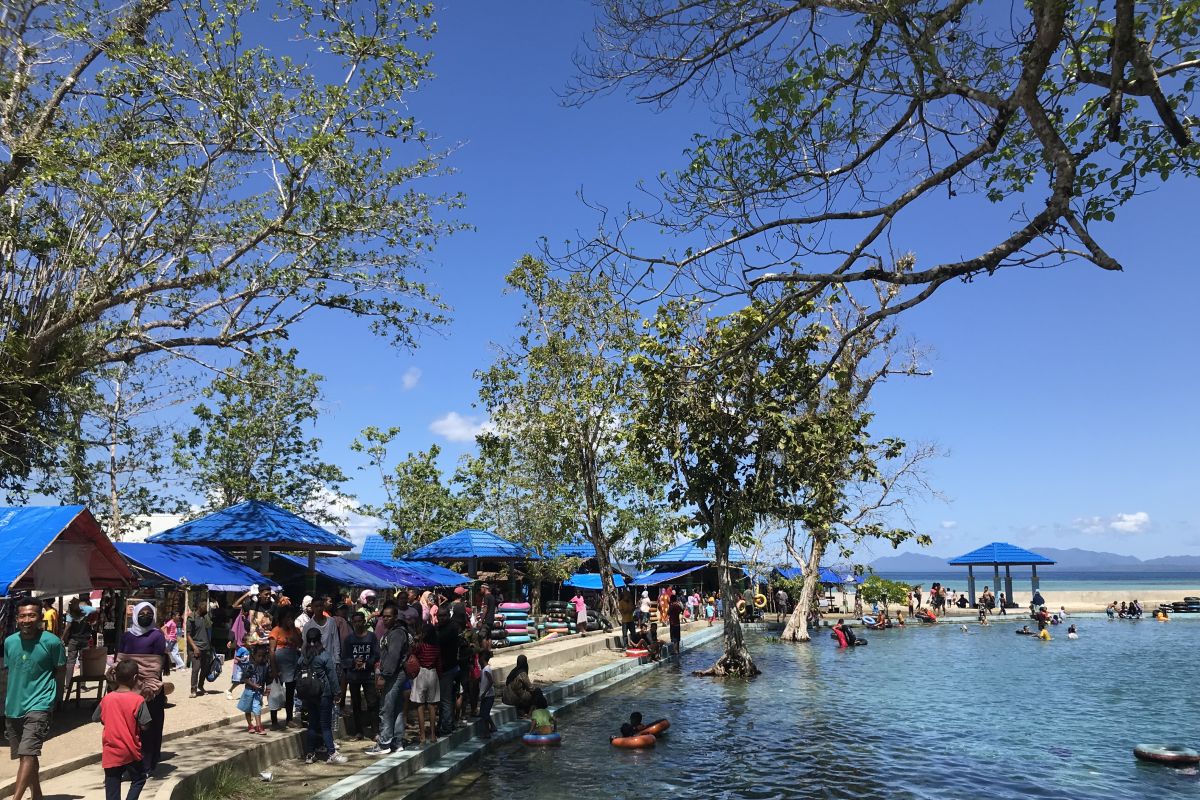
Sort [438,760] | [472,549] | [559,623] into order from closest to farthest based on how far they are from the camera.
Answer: [438,760] → [472,549] → [559,623]

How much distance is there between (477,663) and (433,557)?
16.4 metres

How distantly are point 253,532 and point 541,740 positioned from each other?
10654 millimetres

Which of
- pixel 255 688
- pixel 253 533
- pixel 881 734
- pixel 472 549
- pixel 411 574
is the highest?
pixel 253 533

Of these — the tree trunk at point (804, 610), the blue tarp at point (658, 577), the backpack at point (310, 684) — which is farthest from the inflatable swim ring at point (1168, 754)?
the blue tarp at point (658, 577)

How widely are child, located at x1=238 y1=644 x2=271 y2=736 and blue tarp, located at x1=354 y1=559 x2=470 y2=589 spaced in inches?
605

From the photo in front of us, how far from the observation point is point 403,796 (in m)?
9.08

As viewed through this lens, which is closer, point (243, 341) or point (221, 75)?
point (221, 75)

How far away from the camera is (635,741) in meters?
12.9

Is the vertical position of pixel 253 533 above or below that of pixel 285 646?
above

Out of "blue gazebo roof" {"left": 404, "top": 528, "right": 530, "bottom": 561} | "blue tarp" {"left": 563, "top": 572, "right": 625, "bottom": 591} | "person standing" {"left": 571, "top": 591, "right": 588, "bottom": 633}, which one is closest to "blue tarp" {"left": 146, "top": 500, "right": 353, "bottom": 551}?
"blue gazebo roof" {"left": 404, "top": 528, "right": 530, "bottom": 561}

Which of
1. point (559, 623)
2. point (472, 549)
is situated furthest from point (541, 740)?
point (559, 623)

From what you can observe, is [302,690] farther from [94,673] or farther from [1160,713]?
[1160,713]

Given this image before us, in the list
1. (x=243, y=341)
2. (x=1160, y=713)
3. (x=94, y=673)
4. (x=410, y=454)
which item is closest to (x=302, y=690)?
(x=94, y=673)

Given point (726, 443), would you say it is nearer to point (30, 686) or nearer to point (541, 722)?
point (541, 722)
